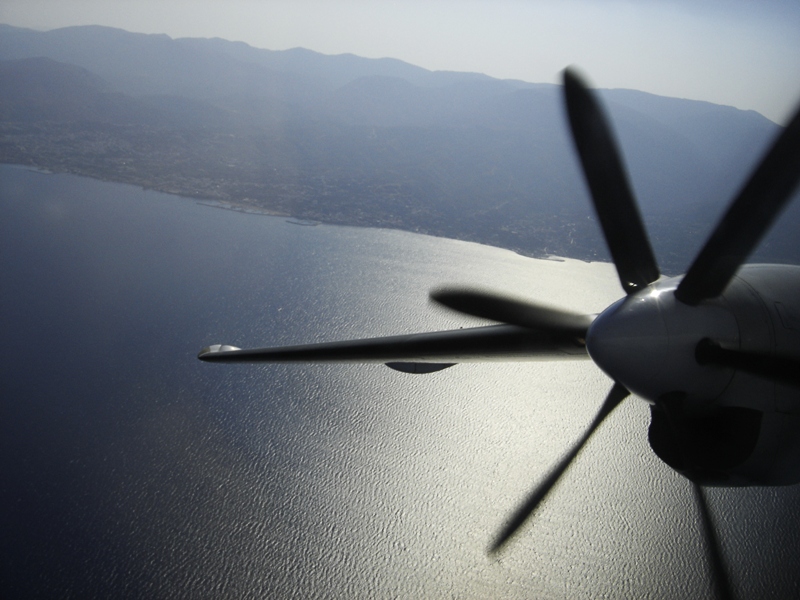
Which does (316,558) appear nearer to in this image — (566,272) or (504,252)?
(566,272)

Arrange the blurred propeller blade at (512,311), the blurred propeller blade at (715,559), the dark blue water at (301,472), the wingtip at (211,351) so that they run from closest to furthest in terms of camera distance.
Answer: the blurred propeller blade at (512,311), the wingtip at (211,351), the blurred propeller blade at (715,559), the dark blue water at (301,472)

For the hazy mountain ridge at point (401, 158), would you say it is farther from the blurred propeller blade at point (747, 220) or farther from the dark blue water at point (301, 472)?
the blurred propeller blade at point (747, 220)

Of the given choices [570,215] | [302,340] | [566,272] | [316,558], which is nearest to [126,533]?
[316,558]

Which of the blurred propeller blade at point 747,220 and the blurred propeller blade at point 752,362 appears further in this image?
the blurred propeller blade at point 752,362

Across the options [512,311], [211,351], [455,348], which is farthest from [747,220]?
[211,351]

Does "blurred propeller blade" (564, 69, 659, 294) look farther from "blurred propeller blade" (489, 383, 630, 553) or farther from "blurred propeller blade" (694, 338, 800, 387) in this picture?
"blurred propeller blade" (489, 383, 630, 553)

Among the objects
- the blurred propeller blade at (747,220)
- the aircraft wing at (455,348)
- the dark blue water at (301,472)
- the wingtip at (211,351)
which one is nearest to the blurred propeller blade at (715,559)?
the dark blue water at (301,472)

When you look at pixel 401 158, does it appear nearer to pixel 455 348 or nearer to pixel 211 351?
pixel 211 351

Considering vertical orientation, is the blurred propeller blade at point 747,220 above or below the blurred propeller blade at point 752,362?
above
